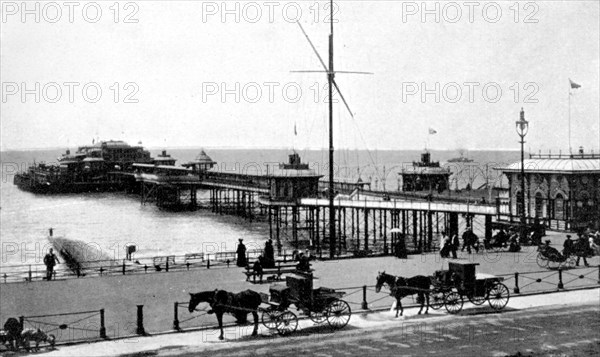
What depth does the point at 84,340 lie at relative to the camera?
18.9 metres

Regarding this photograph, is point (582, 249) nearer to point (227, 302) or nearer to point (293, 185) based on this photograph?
point (227, 302)

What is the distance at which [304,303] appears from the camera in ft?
66.2

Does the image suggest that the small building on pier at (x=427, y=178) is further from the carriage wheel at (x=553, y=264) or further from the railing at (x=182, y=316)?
the railing at (x=182, y=316)

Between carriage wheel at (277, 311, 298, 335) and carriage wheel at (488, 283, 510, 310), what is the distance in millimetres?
7110

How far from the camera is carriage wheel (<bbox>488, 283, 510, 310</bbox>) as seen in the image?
2236 cm

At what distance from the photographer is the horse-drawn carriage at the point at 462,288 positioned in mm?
21891

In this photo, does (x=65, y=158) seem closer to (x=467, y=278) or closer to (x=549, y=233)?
(x=549, y=233)

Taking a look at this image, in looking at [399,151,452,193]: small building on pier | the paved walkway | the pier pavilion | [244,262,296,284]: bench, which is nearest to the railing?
the paved walkway

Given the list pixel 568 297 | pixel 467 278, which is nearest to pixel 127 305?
pixel 467 278

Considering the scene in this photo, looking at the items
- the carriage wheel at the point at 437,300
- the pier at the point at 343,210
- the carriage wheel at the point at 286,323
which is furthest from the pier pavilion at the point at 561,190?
the carriage wheel at the point at 286,323

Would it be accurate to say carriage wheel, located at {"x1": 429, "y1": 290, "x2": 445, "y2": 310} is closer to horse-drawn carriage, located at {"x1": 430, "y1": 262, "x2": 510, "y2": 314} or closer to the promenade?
horse-drawn carriage, located at {"x1": 430, "y1": 262, "x2": 510, "y2": 314}

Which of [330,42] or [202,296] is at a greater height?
[330,42]

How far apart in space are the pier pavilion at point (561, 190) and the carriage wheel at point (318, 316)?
29976 mm

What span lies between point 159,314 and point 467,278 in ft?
33.5
